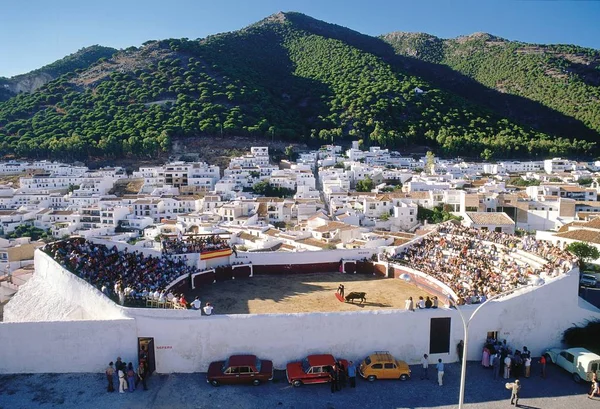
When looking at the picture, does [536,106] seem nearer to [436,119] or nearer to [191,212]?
[436,119]

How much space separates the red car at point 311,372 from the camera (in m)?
11.8

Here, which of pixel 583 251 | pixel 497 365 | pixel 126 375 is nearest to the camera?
pixel 126 375

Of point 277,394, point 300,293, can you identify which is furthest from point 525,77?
point 277,394

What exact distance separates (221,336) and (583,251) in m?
22.2

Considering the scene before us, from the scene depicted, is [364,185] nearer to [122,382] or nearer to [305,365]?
[305,365]

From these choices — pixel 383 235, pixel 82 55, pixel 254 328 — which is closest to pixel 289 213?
pixel 383 235

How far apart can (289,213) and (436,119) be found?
5743 centimetres

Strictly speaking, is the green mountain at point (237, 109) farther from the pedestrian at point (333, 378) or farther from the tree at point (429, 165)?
the pedestrian at point (333, 378)

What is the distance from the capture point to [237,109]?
86.1 metres

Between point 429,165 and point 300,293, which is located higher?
point 429,165

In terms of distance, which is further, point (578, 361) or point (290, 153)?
point (290, 153)

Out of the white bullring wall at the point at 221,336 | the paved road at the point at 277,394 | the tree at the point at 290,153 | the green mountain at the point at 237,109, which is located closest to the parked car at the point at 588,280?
the white bullring wall at the point at 221,336

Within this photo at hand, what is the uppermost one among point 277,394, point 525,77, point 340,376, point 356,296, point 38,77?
point 38,77

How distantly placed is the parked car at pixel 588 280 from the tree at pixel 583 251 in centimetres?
261
